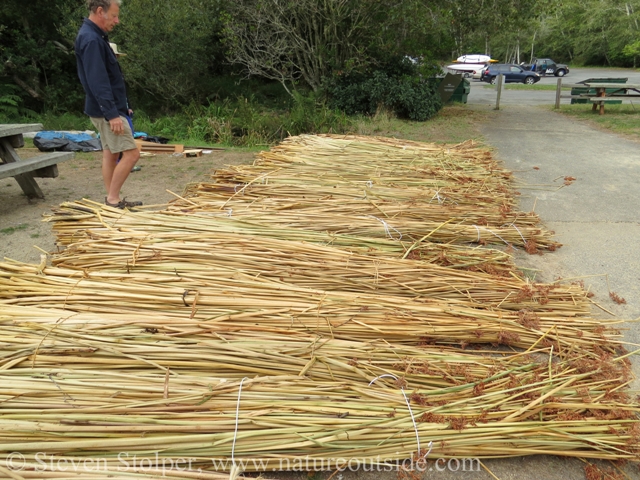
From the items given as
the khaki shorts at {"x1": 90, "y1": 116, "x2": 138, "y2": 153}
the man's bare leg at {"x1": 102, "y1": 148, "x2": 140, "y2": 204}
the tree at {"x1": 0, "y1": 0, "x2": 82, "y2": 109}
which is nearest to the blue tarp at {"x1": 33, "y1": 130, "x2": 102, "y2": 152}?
the khaki shorts at {"x1": 90, "y1": 116, "x2": 138, "y2": 153}

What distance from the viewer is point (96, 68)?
3.79 m

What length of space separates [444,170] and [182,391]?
12.9 feet

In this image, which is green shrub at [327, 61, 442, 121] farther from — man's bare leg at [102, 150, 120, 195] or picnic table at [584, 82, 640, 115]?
man's bare leg at [102, 150, 120, 195]

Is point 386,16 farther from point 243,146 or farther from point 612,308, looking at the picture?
point 612,308

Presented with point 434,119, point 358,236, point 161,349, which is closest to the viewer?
point 161,349

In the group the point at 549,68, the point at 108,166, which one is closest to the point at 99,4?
the point at 108,166

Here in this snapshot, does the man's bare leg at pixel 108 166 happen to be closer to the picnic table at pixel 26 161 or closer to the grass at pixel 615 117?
the picnic table at pixel 26 161

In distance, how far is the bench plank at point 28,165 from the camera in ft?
14.1

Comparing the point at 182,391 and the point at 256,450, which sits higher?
the point at 182,391

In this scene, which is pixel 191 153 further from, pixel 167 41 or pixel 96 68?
pixel 167 41

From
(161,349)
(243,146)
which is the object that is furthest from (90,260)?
(243,146)

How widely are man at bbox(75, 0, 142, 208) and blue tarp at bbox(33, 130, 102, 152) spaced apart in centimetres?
388

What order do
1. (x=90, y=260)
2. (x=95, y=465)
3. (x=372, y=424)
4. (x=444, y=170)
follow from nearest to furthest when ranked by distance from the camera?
(x=95, y=465) → (x=372, y=424) → (x=90, y=260) → (x=444, y=170)

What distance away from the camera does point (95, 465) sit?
5.00 feet
